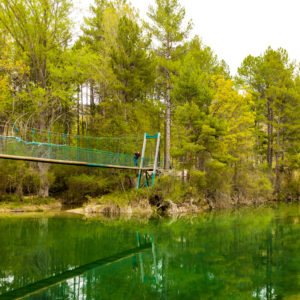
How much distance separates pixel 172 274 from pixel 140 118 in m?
14.5

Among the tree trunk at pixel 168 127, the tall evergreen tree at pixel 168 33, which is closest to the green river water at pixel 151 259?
the tree trunk at pixel 168 127

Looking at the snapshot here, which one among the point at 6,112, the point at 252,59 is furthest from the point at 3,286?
the point at 252,59

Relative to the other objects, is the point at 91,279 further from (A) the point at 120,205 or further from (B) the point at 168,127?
(B) the point at 168,127

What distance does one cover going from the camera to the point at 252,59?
26641 mm

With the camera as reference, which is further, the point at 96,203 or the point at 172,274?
the point at 96,203

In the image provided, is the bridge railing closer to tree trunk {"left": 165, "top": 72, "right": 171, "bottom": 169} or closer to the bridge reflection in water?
tree trunk {"left": 165, "top": 72, "right": 171, "bottom": 169}

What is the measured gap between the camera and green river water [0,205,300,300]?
6262mm

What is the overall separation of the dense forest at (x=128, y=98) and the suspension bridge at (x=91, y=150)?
2.26 feet

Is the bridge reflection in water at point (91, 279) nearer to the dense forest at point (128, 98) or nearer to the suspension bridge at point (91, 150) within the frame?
the suspension bridge at point (91, 150)

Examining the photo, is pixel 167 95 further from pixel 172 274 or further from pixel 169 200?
pixel 172 274

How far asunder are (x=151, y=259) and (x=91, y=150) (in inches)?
377

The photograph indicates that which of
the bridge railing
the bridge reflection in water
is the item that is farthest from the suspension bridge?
the bridge reflection in water

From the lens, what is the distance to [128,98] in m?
21.0

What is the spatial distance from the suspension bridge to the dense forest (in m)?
0.69
